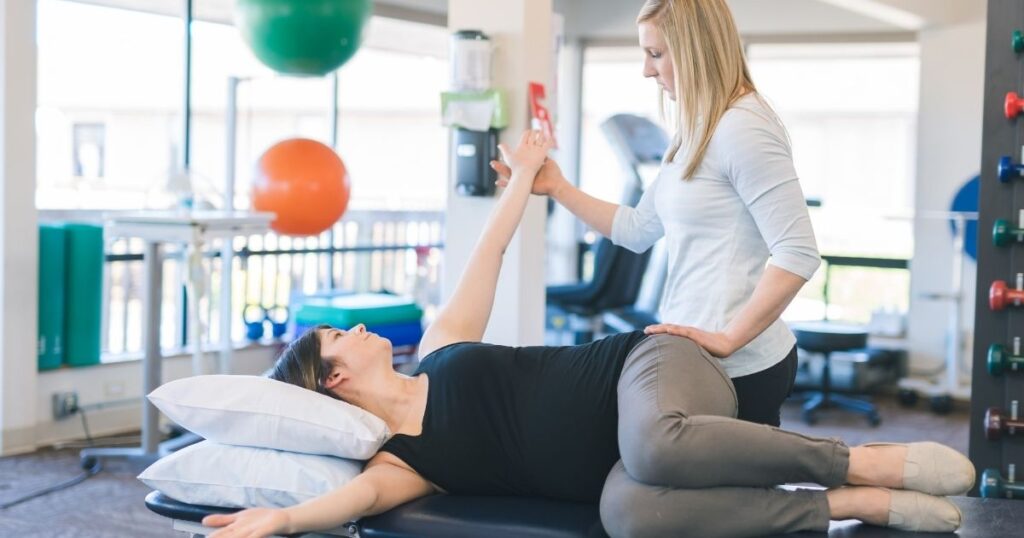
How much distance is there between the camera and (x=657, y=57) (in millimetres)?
2072

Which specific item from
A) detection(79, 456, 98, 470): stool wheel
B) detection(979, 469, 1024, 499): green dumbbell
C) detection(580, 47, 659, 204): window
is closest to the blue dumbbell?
detection(979, 469, 1024, 499): green dumbbell

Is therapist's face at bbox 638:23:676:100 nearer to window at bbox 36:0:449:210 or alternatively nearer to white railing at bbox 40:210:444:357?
window at bbox 36:0:449:210

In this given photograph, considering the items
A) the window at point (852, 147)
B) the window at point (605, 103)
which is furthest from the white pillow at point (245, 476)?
the window at point (605, 103)

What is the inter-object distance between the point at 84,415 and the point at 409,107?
4.20 meters

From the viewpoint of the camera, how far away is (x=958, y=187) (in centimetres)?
597

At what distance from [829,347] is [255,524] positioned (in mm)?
4216

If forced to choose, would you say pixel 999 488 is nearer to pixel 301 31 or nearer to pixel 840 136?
pixel 301 31

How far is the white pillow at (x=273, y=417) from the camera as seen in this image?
2.07m

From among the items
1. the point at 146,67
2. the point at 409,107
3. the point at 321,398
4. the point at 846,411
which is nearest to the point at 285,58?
the point at 146,67

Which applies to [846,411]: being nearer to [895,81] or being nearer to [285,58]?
[895,81]

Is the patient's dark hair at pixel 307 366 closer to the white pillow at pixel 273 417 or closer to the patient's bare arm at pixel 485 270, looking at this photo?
the white pillow at pixel 273 417

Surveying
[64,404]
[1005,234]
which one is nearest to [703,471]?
[1005,234]

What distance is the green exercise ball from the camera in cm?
→ 383

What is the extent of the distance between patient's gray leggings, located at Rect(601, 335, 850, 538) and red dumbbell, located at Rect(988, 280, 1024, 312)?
1.28 meters
